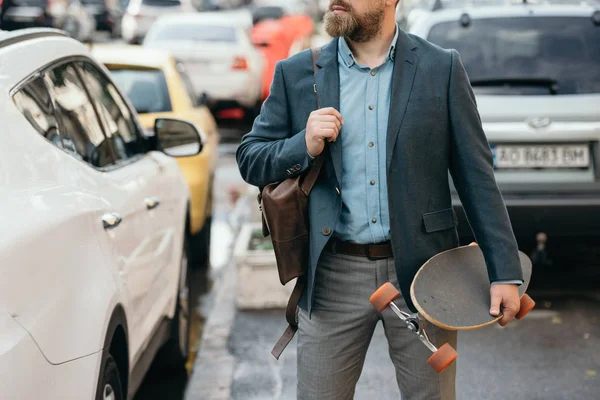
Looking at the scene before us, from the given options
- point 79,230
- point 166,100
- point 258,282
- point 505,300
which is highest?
point 79,230

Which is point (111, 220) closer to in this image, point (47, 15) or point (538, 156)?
point (538, 156)

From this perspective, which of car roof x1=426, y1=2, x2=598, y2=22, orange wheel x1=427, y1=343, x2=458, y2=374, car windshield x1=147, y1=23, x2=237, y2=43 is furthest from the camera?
car windshield x1=147, y1=23, x2=237, y2=43

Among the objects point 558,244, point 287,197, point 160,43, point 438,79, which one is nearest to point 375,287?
point 287,197

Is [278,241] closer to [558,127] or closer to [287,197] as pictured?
[287,197]

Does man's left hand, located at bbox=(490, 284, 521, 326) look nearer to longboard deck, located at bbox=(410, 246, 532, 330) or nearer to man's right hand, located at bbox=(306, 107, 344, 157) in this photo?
longboard deck, located at bbox=(410, 246, 532, 330)

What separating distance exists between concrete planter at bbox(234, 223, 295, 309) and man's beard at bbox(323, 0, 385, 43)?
3487mm

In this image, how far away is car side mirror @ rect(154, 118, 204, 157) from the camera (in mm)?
5008

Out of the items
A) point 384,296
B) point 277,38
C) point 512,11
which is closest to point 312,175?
point 384,296

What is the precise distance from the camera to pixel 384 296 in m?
2.82

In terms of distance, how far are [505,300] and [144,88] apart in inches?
207

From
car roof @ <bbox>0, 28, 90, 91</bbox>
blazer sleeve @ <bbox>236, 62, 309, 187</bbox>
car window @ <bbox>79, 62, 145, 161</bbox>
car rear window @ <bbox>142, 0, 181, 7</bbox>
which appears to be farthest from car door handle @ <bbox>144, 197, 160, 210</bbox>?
car rear window @ <bbox>142, 0, 181, 7</bbox>

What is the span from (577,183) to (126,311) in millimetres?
3332

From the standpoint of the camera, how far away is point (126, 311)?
3600 mm

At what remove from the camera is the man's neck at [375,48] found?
3.02 m
